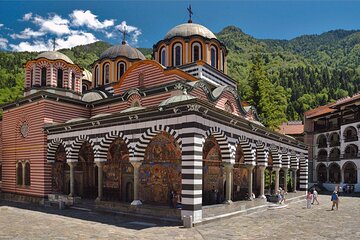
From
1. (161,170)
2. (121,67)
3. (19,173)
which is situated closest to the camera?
(161,170)

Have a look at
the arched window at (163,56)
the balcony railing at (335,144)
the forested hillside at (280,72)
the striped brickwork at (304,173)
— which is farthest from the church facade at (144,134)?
the balcony railing at (335,144)

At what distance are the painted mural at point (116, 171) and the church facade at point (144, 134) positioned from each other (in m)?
0.06

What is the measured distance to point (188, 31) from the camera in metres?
23.5

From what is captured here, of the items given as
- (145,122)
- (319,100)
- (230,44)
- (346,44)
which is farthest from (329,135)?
(346,44)

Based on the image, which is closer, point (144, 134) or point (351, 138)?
point (144, 134)

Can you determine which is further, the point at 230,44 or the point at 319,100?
the point at 230,44

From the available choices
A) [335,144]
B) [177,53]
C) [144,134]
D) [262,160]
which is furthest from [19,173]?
[335,144]

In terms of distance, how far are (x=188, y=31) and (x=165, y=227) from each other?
1468 cm

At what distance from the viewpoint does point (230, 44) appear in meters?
163

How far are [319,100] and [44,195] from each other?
79.1 metres

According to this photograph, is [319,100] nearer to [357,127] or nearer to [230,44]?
[357,127]

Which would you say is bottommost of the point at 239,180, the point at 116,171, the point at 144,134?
the point at 239,180

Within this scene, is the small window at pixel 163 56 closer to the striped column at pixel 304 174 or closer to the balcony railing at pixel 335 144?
the striped column at pixel 304 174

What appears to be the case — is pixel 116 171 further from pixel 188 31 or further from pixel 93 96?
pixel 188 31
